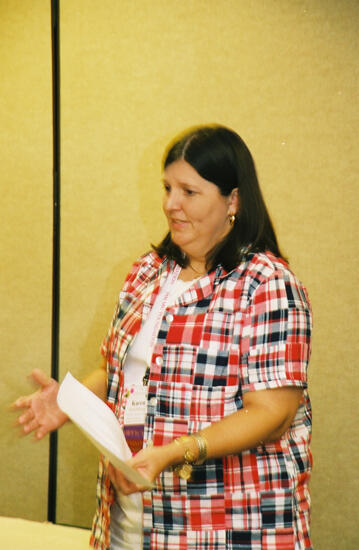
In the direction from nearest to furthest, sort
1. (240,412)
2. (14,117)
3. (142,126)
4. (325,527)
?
(240,412)
(325,527)
(142,126)
(14,117)

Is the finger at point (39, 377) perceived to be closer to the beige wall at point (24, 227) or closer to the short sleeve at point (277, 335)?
the short sleeve at point (277, 335)

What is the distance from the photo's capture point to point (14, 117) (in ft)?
9.23

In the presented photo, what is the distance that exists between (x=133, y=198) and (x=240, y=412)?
1.57 m

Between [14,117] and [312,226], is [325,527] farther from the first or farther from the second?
[14,117]

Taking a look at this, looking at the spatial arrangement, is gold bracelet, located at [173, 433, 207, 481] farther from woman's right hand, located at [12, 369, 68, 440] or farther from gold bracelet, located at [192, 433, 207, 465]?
woman's right hand, located at [12, 369, 68, 440]

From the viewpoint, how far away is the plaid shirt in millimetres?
1254

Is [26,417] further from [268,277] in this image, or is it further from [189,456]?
A: [268,277]

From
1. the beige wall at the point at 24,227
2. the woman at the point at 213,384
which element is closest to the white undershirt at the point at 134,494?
the woman at the point at 213,384

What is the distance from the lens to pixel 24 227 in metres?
2.82

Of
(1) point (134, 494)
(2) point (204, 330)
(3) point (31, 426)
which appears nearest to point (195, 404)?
(2) point (204, 330)

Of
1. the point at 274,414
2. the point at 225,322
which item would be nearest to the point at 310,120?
the point at 225,322

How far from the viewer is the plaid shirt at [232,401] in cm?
125

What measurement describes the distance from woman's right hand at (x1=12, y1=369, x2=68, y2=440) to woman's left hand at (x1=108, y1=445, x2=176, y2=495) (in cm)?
22

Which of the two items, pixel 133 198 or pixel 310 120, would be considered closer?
pixel 310 120
